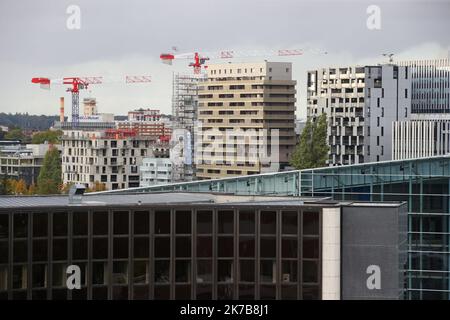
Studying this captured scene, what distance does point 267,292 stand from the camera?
18.1 metres

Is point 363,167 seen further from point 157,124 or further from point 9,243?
point 157,124

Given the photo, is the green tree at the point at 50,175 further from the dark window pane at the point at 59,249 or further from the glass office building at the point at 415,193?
the dark window pane at the point at 59,249

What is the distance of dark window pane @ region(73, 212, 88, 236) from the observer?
17.8 meters

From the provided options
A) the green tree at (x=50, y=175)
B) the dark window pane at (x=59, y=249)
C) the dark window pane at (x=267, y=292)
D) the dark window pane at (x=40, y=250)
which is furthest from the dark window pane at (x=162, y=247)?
the green tree at (x=50, y=175)

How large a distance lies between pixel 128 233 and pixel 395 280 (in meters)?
3.36

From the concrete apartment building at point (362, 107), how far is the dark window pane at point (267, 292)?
67.7m

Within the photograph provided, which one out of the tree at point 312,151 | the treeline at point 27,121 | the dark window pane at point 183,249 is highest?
the treeline at point 27,121

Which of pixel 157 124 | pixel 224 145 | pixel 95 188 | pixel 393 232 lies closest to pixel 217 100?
pixel 224 145

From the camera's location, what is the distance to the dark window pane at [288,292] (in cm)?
1803

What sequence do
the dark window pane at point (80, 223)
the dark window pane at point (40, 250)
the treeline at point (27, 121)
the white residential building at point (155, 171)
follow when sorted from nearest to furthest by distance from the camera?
the dark window pane at point (40, 250) → the dark window pane at point (80, 223) → the white residential building at point (155, 171) → the treeline at point (27, 121)

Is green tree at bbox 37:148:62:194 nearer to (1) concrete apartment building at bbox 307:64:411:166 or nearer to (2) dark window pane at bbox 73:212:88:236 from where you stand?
(1) concrete apartment building at bbox 307:64:411:166

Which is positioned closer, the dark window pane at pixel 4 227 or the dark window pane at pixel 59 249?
the dark window pane at pixel 4 227

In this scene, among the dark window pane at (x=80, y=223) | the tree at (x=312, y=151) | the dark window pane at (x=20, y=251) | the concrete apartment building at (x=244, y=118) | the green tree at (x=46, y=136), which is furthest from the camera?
the green tree at (x=46, y=136)

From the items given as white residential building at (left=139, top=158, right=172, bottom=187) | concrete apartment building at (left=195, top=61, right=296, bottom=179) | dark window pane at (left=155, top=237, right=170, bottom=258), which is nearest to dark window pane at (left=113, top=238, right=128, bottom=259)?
dark window pane at (left=155, top=237, right=170, bottom=258)
